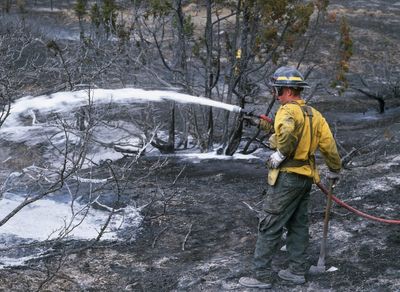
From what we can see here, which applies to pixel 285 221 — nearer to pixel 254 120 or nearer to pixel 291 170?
pixel 291 170

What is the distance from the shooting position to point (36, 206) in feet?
22.3

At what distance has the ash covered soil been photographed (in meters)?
4.86

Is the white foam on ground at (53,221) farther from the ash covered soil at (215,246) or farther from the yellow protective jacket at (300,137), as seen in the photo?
the yellow protective jacket at (300,137)

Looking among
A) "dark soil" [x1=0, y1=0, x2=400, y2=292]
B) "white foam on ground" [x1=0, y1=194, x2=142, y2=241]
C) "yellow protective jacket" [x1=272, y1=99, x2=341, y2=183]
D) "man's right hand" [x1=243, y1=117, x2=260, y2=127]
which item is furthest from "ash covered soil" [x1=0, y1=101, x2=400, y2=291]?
"man's right hand" [x1=243, y1=117, x2=260, y2=127]

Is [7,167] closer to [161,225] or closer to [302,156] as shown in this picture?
[161,225]

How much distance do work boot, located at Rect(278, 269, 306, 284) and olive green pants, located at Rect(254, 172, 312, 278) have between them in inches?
1.2

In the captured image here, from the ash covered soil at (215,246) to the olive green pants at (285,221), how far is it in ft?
0.65

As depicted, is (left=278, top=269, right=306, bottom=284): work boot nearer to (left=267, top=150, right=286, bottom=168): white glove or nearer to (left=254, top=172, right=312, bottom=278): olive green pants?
(left=254, top=172, right=312, bottom=278): olive green pants

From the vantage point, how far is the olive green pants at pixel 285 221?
4.46m

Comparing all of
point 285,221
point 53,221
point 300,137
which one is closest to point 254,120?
point 300,137

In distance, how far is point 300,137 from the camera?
14.4 feet

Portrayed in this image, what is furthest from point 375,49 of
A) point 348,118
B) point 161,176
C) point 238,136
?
point 161,176

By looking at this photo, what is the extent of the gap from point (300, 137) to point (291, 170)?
0.81ft

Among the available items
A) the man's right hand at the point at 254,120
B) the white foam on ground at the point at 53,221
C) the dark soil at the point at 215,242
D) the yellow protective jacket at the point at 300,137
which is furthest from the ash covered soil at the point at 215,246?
the man's right hand at the point at 254,120
